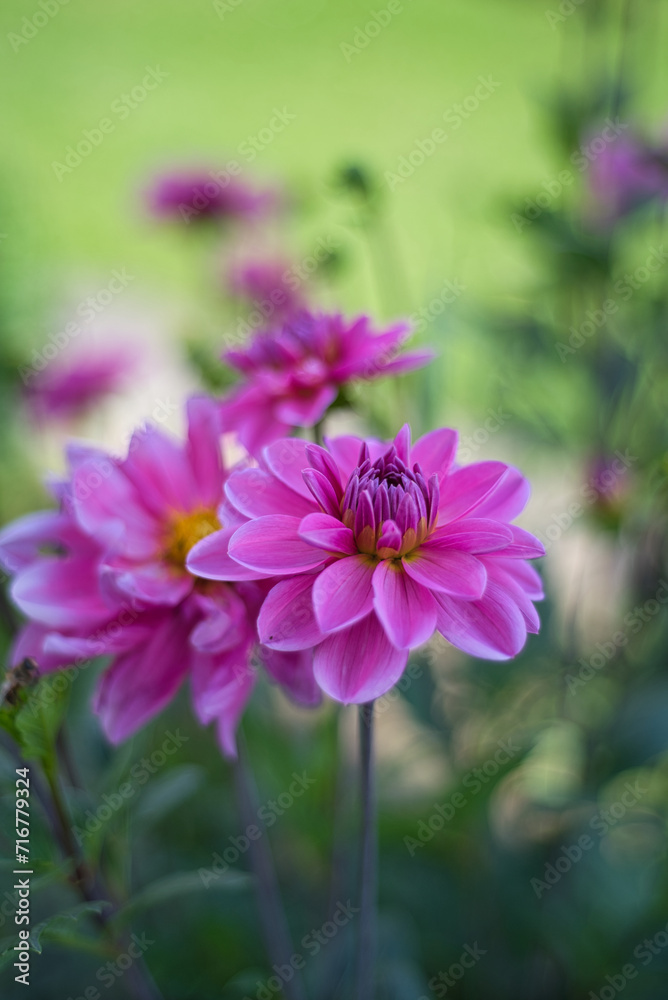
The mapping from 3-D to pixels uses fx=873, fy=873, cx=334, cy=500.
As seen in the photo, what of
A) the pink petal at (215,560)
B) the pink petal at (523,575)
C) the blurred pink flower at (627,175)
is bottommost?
the pink petal at (215,560)

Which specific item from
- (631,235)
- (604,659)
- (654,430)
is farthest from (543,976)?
(631,235)
